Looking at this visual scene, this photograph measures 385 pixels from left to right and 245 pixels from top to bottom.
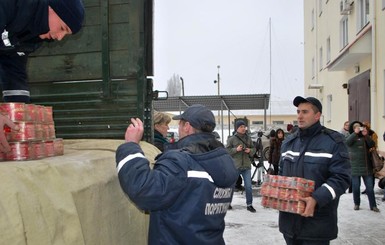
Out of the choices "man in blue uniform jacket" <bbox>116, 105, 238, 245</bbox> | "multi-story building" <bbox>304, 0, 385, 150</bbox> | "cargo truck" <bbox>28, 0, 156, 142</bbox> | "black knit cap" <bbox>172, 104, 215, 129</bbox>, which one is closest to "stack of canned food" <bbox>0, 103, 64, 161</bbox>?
"man in blue uniform jacket" <bbox>116, 105, 238, 245</bbox>

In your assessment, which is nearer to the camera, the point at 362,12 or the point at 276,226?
the point at 276,226

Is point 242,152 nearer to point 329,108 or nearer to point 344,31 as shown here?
point 344,31

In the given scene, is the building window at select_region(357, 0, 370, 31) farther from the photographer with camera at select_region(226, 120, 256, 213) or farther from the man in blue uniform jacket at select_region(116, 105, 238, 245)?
the man in blue uniform jacket at select_region(116, 105, 238, 245)

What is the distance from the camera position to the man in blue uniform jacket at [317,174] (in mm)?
3191

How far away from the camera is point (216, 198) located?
2207 millimetres

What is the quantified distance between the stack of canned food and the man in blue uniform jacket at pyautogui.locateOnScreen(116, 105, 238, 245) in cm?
41

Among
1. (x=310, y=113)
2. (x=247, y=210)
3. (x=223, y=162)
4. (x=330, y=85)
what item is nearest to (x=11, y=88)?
(x=223, y=162)

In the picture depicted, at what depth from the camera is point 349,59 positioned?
13.3 meters

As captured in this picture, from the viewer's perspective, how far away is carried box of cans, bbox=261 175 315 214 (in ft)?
10.4

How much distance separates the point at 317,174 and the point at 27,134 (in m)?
2.30

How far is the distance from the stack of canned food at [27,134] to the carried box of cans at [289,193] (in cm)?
188

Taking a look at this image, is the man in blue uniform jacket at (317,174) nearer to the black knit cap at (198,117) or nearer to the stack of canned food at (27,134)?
the black knit cap at (198,117)

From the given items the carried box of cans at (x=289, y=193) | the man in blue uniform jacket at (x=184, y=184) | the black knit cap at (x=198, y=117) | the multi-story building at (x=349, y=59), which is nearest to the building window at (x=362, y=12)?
the multi-story building at (x=349, y=59)

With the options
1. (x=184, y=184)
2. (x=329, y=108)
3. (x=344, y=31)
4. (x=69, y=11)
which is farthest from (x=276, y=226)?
(x=329, y=108)
